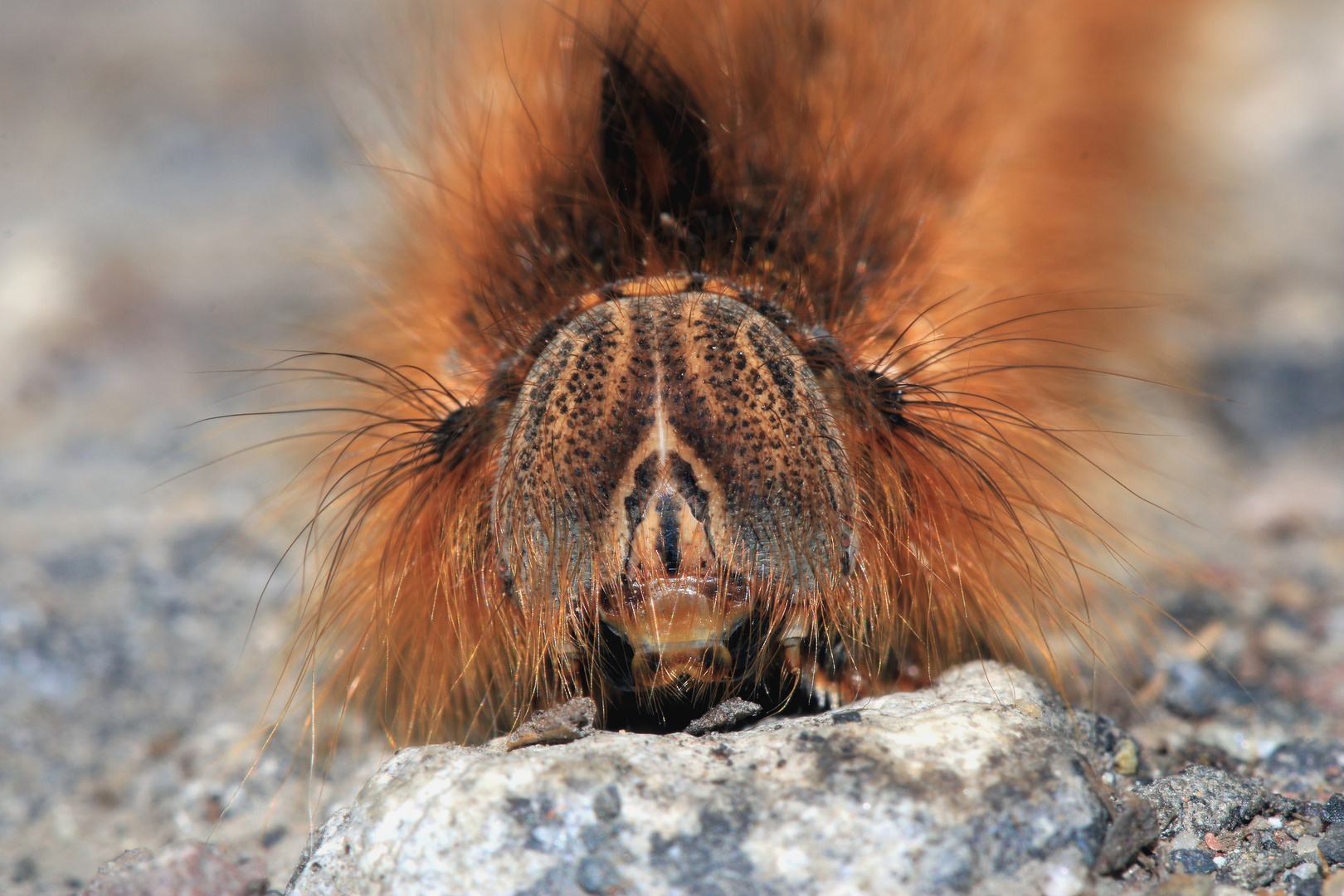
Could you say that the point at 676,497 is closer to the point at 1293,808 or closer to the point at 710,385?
the point at 710,385

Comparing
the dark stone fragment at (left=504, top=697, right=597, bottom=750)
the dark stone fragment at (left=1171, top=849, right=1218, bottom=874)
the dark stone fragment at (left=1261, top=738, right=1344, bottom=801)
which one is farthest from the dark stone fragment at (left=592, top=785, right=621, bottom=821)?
the dark stone fragment at (left=1261, top=738, right=1344, bottom=801)

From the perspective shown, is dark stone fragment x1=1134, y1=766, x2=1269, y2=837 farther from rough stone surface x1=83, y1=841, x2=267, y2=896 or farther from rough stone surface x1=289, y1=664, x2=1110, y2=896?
rough stone surface x1=83, y1=841, x2=267, y2=896

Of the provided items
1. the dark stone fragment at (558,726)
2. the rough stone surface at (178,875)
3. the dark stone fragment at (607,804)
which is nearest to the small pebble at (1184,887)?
the dark stone fragment at (607,804)

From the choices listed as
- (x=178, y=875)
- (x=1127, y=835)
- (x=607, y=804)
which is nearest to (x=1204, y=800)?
(x=1127, y=835)

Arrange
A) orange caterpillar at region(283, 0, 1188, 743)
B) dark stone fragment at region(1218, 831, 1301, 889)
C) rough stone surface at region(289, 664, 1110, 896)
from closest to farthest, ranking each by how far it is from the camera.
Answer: rough stone surface at region(289, 664, 1110, 896)
dark stone fragment at region(1218, 831, 1301, 889)
orange caterpillar at region(283, 0, 1188, 743)

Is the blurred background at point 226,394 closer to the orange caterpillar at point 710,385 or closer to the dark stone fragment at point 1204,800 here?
the dark stone fragment at point 1204,800

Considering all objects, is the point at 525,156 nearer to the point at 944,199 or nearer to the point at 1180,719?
the point at 944,199
